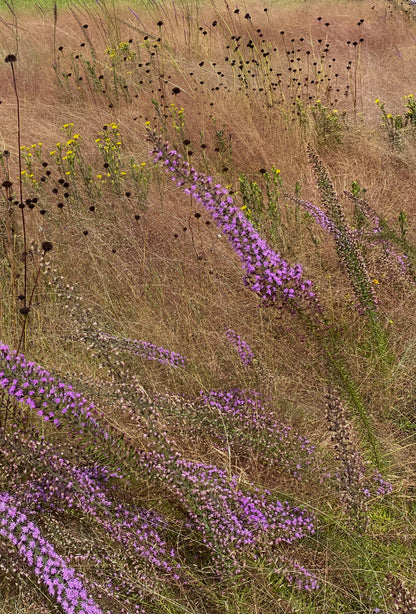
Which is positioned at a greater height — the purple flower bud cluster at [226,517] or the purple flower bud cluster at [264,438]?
the purple flower bud cluster at [264,438]

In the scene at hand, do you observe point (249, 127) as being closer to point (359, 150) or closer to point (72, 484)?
point (359, 150)

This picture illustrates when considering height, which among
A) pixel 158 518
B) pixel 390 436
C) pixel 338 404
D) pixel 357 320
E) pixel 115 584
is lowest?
pixel 115 584

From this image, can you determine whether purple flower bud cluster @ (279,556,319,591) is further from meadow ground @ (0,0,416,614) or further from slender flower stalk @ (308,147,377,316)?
slender flower stalk @ (308,147,377,316)

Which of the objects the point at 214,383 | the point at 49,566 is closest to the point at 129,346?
the point at 214,383

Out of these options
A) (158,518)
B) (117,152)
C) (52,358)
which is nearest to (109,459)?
(158,518)

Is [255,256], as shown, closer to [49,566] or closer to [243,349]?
[243,349]

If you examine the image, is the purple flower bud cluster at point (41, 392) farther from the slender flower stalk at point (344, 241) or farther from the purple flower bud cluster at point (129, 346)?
the slender flower stalk at point (344, 241)

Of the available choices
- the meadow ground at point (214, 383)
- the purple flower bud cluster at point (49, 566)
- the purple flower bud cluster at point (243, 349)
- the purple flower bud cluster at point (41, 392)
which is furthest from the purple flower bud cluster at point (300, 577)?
the purple flower bud cluster at point (243, 349)
